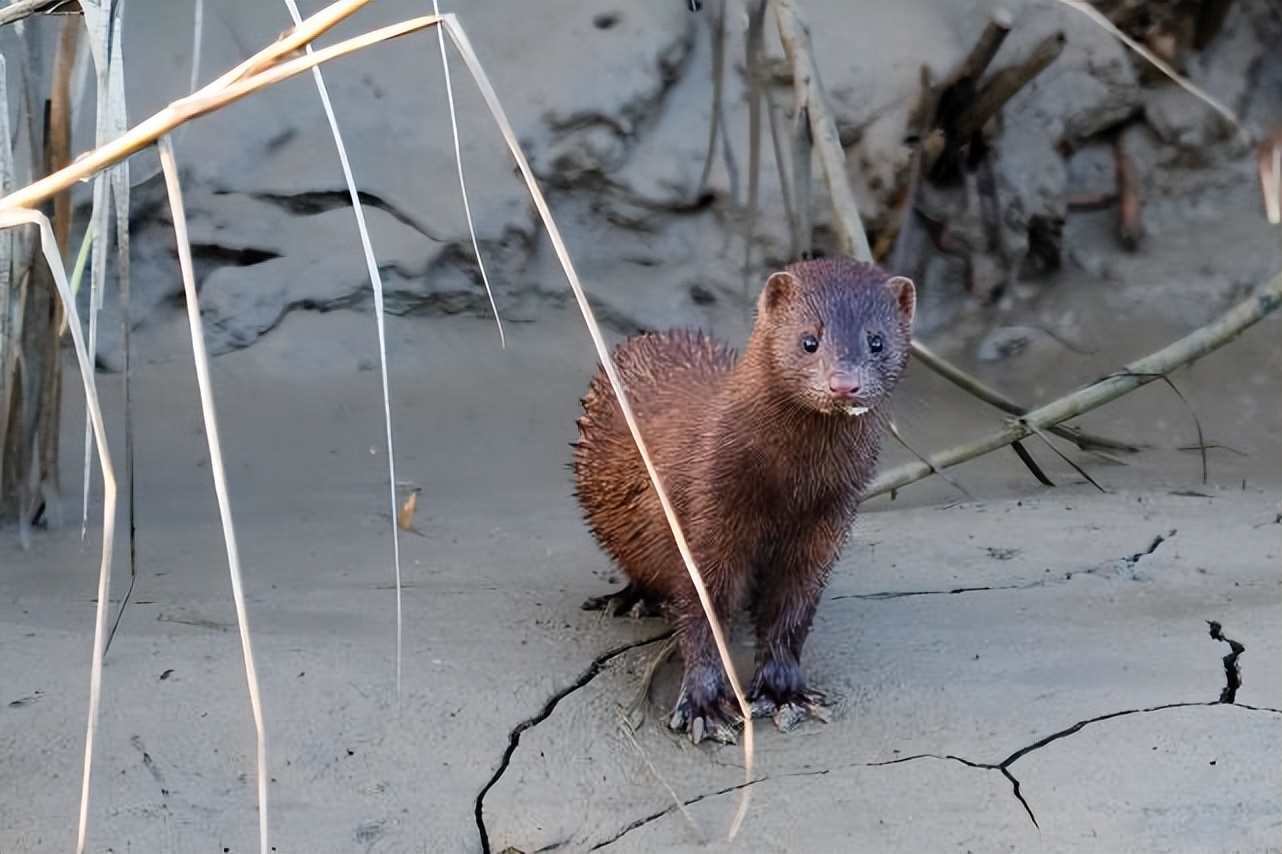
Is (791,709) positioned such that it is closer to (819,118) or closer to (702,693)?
(702,693)

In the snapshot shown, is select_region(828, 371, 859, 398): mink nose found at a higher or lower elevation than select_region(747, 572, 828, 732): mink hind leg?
higher

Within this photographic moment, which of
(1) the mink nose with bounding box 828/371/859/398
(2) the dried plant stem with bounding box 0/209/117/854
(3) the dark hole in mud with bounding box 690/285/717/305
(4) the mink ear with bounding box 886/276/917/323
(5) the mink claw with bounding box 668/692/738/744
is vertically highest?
(2) the dried plant stem with bounding box 0/209/117/854

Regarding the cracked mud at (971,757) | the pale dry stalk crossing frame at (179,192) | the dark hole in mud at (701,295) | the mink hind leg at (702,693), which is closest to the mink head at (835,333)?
the mink hind leg at (702,693)

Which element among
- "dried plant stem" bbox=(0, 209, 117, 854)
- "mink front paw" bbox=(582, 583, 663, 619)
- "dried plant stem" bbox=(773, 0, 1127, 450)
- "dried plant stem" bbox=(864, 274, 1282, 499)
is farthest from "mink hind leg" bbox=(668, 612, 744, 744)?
"dried plant stem" bbox=(0, 209, 117, 854)

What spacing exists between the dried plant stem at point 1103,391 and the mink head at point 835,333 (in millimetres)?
1445

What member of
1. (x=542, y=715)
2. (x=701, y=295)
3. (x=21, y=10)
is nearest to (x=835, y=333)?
(x=542, y=715)

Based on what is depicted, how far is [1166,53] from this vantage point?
6.22 m

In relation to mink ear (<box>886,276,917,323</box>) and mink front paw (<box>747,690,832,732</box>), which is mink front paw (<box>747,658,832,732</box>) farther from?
mink ear (<box>886,276,917,323</box>)

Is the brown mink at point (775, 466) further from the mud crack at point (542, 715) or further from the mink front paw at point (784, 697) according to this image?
the mud crack at point (542, 715)

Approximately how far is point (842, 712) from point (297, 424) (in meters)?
2.75

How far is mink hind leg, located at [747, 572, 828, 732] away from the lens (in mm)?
2910

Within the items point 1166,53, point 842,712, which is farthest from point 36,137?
point 1166,53

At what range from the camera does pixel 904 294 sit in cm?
279

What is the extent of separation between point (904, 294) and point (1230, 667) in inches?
40.6
